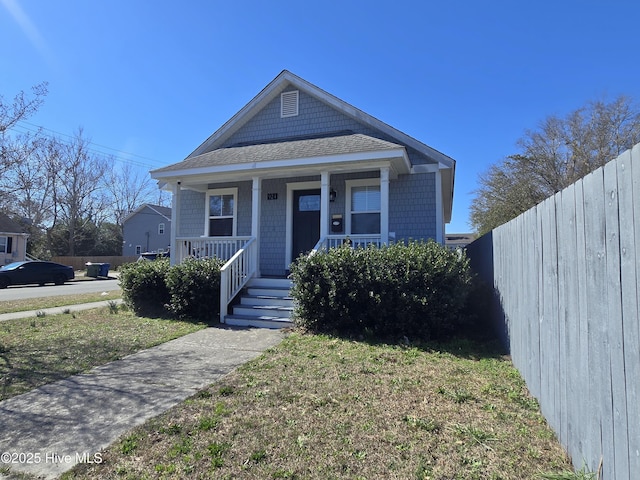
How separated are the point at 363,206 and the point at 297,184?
6.57ft

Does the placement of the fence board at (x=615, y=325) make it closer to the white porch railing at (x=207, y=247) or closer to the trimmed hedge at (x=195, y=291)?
the trimmed hedge at (x=195, y=291)

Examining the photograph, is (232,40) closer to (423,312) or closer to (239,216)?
(239,216)

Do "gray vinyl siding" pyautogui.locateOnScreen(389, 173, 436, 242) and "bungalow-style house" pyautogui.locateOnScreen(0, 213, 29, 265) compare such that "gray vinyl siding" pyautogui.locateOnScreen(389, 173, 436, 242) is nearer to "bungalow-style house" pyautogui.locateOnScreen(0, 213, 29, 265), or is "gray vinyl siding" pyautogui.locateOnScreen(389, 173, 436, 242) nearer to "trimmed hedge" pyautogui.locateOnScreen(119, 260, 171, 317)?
"trimmed hedge" pyautogui.locateOnScreen(119, 260, 171, 317)

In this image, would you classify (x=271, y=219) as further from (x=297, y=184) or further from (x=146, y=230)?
A: (x=146, y=230)

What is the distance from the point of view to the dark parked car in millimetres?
19964

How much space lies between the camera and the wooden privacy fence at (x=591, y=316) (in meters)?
1.82

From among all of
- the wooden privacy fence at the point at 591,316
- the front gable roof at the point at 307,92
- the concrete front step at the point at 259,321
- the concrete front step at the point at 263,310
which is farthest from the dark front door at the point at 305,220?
the wooden privacy fence at the point at 591,316

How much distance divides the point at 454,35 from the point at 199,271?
10.4m

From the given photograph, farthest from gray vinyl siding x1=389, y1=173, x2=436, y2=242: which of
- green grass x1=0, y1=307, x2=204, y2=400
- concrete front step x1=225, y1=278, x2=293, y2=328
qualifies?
green grass x1=0, y1=307, x2=204, y2=400

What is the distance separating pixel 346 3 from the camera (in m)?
10.2

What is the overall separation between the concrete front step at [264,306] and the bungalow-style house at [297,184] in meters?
0.25

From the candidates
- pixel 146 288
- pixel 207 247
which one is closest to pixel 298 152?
pixel 207 247

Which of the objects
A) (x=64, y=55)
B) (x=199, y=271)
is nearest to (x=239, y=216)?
(x=199, y=271)

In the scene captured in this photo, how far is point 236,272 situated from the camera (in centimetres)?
841
